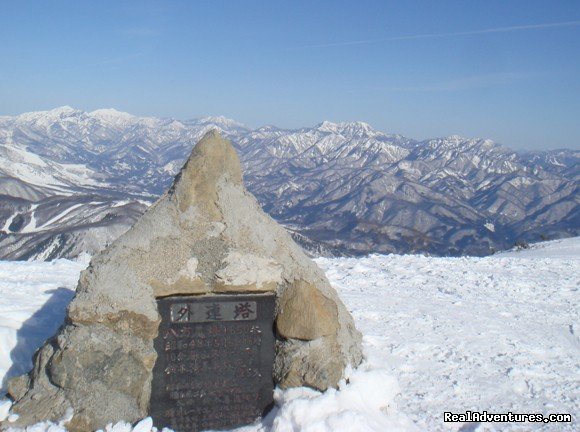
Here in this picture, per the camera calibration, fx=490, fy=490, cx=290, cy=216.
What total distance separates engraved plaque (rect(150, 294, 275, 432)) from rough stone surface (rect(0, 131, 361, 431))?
5.7 inches

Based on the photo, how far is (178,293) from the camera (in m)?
6.14

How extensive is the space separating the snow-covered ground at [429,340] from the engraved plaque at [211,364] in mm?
316

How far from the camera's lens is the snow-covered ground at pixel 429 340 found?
622cm

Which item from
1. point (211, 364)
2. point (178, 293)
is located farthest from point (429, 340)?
point (178, 293)

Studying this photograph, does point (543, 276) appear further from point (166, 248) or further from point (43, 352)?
point (43, 352)

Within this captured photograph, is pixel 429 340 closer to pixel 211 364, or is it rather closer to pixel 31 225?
pixel 211 364

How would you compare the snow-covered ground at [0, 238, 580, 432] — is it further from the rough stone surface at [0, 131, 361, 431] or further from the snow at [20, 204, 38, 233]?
the snow at [20, 204, 38, 233]

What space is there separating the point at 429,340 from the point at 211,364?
4500mm

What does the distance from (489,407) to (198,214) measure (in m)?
4.78

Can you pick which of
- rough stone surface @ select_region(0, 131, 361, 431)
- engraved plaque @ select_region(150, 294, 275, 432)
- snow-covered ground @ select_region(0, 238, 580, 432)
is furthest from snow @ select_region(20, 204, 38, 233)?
engraved plaque @ select_region(150, 294, 275, 432)

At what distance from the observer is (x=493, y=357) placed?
838 centimetres

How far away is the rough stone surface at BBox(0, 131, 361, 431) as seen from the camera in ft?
19.0

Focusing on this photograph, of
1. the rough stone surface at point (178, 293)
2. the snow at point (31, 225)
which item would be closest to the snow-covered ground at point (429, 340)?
the rough stone surface at point (178, 293)

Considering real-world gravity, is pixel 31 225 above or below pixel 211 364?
below
